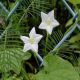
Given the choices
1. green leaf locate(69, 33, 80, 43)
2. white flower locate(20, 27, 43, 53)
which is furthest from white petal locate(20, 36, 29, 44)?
green leaf locate(69, 33, 80, 43)

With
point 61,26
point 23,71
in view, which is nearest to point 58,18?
point 61,26

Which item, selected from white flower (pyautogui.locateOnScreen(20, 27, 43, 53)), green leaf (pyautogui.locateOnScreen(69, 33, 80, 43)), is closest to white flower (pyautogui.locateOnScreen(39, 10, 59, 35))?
white flower (pyautogui.locateOnScreen(20, 27, 43, 53))

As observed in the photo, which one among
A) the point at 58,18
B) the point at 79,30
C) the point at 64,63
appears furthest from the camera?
the point at 58,18

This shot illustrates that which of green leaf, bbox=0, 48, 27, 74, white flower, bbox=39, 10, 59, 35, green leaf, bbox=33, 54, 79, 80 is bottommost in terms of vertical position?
green leaf, bbox=33, 54, 79, 80

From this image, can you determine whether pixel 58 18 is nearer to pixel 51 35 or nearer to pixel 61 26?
pixel 61 26

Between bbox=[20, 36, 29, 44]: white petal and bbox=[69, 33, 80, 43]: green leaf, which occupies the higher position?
bbox=[20, 36, 29, 44]: white petal

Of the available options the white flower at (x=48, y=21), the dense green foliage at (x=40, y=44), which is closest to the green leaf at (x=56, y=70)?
the dense green foliage at (x=40, y=44)

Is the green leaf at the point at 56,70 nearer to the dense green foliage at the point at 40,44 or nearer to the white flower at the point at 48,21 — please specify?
the dense green foliage at the point at 40,44

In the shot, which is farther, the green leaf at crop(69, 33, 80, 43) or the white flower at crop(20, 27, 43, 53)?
the green leaf at crop(69, 33, 80, 43)

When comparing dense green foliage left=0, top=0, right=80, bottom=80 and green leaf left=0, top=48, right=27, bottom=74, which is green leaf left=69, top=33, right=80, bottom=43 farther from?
green leaf left=0, top=48, right=27, bottom=74

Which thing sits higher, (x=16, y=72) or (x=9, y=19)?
(x=9, y=19)
